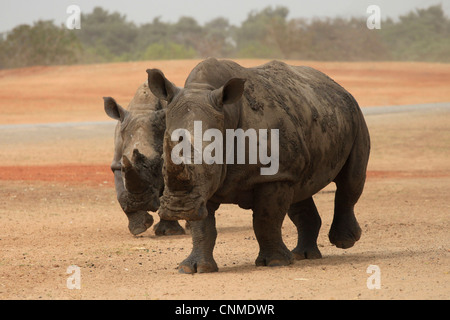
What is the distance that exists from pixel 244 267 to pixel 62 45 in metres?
44.9

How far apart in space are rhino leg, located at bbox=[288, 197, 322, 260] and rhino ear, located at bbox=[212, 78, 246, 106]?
2.25 m

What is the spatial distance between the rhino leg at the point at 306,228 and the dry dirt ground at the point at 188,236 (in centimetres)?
23

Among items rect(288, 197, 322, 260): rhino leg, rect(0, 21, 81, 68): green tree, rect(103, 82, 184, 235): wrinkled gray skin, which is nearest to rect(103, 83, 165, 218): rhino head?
rect(103, 82, 184, 235): wrinkled gray skin

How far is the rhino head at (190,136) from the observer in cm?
664

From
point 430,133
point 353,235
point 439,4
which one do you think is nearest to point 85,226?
point 353,235

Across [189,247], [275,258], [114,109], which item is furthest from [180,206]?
[114,109]

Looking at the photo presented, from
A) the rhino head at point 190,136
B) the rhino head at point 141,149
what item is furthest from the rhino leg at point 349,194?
the rhino head at point 190,136

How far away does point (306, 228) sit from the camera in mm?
8984

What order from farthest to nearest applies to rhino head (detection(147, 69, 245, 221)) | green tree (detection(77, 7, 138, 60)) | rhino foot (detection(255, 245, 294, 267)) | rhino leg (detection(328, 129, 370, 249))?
green tree (detection(77, 7, 138, 60))
rhino leg (detection(328, 129, 370, 249))
rhino foot (detection(255, 245, 294, 267))
rhino head (detection(147, 69, 245, 221))

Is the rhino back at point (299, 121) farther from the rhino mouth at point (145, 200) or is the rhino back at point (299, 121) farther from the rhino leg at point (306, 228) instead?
the rhino mouth at point (145, 200)

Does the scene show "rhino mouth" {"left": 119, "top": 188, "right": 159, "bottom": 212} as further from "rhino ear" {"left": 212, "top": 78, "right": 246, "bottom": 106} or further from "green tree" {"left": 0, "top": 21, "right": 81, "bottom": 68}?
"green tree" {"left": 0, "top": 21, "right": 81, "bottom": 68}

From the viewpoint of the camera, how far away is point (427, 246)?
921cm

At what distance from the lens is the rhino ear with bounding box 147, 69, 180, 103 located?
724 cm

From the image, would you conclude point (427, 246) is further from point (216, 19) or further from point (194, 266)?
point (216, 19)
